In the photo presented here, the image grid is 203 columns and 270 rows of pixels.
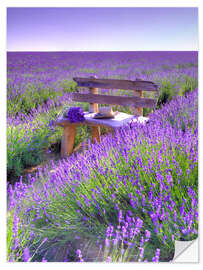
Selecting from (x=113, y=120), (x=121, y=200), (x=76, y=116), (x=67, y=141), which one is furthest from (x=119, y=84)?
(x=121, y=200)

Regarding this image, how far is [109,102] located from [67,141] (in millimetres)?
661

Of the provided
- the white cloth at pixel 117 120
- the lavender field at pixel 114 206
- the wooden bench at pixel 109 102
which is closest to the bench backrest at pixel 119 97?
the wooden bench at pixel 109 102

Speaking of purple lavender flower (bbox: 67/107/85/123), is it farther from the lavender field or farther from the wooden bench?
the lavender field

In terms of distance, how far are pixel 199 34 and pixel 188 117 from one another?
31.6 inches

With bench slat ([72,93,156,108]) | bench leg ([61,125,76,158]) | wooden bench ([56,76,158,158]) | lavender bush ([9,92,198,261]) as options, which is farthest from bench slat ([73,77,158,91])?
lavender bush ([9,92,198,261])

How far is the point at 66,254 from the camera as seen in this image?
164cm

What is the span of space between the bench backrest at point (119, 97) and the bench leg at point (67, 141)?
0.36 metres

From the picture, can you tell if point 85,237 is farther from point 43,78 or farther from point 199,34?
point 43,78

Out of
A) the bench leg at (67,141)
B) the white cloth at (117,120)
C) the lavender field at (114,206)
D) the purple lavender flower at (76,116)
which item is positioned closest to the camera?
the lavender field at (114,206)

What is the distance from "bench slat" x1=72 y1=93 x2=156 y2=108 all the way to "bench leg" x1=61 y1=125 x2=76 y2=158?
0.37 meters

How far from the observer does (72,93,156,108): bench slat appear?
2.77 meters

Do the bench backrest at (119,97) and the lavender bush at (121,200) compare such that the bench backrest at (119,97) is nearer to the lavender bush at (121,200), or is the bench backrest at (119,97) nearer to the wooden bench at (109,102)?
the wooden bench at (109,102)

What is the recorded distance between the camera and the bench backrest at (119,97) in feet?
9.17

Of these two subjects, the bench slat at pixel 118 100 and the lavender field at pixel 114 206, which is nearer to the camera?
the lavender field at pixel 114 206
